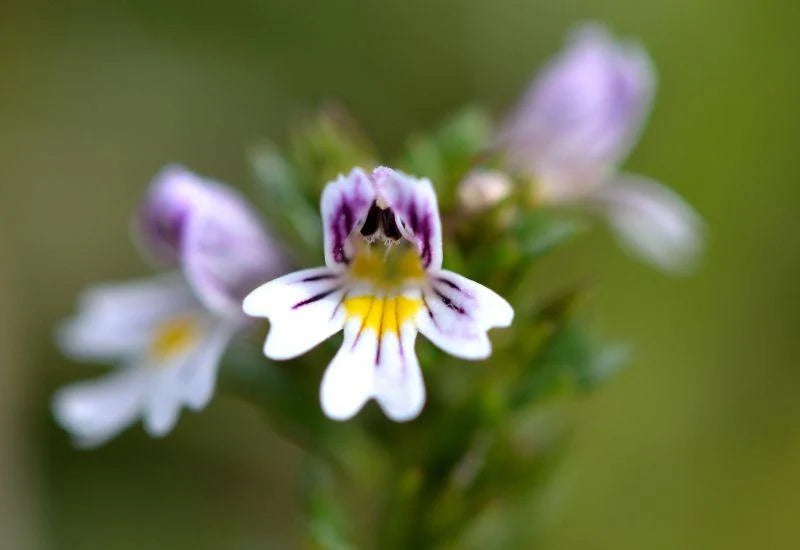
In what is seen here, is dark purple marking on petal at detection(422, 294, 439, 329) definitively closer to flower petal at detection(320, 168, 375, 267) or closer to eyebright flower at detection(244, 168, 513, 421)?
eyebright flower at detection(244, 168, 513, 421)

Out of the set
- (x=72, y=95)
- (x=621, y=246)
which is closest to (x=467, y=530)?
(x=621, y=246)

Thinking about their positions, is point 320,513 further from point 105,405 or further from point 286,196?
point 286,196

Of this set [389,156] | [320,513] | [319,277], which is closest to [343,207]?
[319,277]

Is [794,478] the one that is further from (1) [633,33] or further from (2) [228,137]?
(2) [228,137]

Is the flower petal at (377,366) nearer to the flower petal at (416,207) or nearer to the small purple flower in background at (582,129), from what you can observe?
the flower petal at (416,207)

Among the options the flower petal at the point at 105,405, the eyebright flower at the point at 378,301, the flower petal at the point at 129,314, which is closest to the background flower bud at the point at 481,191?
the eyebright flower at the point at 378,301

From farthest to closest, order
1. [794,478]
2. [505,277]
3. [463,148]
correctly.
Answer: [794,478] < [463,148] < [505,277]
